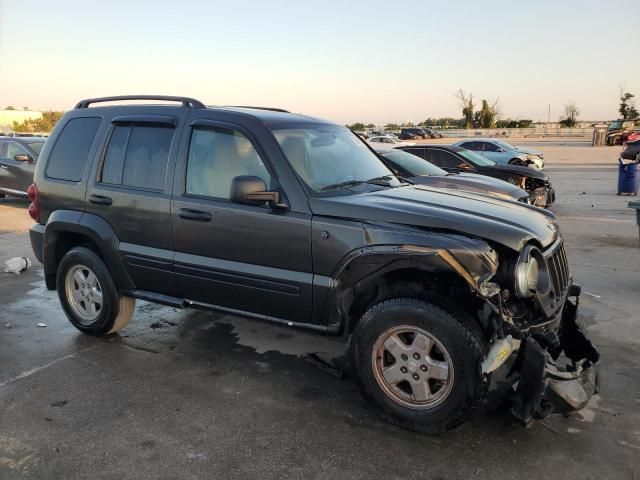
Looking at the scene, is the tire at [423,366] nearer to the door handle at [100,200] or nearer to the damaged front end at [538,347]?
the damaged front end at [538,347]

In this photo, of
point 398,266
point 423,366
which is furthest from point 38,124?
point 423,366

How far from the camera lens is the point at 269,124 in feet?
13.1

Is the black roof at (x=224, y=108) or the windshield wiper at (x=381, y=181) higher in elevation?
the black roof at (x=224, y=108)

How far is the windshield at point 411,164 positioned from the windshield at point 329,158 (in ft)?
15.0

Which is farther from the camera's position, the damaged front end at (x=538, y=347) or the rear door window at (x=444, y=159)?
the rear door window at (x=444, y=159)

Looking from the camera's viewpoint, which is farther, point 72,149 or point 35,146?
point 35,146

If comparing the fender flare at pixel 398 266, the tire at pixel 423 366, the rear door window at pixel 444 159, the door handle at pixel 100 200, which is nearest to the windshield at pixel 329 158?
the fender flare at pixel 398 266

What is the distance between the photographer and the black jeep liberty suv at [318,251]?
125 inches

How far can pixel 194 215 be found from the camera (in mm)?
4004

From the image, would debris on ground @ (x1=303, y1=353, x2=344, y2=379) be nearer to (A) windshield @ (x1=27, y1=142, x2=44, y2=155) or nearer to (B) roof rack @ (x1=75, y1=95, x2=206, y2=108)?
(B) roof rack @ (x1=75, y1=95, x2=206, y2=108)

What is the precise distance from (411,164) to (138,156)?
20.0 ft

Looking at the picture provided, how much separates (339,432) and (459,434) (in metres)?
0.73

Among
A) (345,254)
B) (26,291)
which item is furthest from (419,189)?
(26,291)

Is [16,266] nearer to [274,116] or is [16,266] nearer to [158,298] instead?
[158,298]
